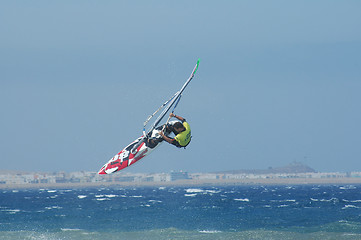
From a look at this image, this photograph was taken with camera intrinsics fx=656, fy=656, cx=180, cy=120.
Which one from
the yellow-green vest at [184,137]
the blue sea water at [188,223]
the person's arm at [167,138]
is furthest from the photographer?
the blue sea water at [188,223]

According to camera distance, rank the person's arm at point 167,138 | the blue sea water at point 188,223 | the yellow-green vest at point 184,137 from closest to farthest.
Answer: the yellow-green vest at point 184,137
the person's arm at point 167,138
the blue sea water at point 188,223

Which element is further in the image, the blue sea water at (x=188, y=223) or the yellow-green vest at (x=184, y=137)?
the blue sea water at (x=188, y=223)

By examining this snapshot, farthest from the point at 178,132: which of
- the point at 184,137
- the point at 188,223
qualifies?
the point at 188,223

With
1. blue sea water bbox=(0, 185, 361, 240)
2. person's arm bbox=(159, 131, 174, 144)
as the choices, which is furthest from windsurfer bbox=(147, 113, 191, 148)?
blue sea water bbox=(0, 185, 361, 240)

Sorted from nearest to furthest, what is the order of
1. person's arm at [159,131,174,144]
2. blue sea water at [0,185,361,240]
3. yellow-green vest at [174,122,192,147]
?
yellow-green vest at [174,122,192,147] → person's arm at [159,131,174,144] → blue sea water at [0,185,361,240]

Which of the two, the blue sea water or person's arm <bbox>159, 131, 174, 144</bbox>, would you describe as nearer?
person's arm <bbox>159, 131, 174, 144</bbox>

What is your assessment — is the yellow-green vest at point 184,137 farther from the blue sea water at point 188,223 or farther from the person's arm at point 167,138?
the blue sea water at point 188,223

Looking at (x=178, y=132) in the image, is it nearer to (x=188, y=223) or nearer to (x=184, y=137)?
(x=184, y=137)

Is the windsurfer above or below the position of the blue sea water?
above

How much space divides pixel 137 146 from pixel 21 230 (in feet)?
118

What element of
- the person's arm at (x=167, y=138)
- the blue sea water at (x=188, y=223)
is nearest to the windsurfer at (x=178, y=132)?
the person's arm at (x=167, y=138)

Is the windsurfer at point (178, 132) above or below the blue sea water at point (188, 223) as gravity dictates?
above

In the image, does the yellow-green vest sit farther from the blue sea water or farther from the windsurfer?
the blue sea water

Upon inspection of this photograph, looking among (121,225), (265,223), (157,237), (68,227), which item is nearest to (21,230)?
(68,227)
